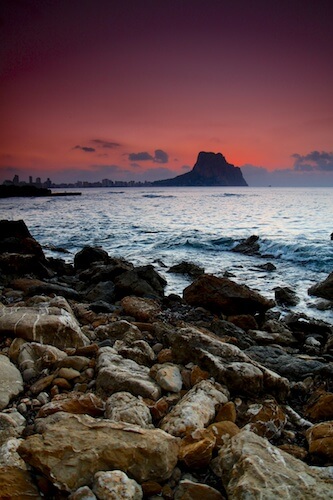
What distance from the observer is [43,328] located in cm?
430

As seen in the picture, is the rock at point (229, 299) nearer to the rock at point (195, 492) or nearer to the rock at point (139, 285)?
the rock at point (139, 285)

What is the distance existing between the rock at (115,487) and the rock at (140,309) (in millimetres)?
4486

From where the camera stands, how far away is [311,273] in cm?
1425

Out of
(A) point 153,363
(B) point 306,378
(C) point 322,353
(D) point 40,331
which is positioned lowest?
(C) point 322,353

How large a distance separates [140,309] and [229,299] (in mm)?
2421

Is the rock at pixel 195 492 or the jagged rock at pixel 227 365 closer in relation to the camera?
the rock at pixel 195 492

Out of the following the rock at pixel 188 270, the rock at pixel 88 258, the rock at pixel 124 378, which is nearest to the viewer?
the rock at pixel 124 378

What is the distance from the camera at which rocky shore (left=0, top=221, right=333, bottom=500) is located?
2.22 m

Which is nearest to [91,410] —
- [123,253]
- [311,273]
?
[311,273]

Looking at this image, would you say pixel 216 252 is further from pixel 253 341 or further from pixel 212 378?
pixel 212 378

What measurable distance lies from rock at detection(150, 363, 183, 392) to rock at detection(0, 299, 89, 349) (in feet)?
3.85

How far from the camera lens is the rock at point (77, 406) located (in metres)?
2.98

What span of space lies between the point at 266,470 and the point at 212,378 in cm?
151

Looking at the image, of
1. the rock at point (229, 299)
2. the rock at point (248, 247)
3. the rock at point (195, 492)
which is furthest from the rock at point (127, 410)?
the rock at point (248, 247)
